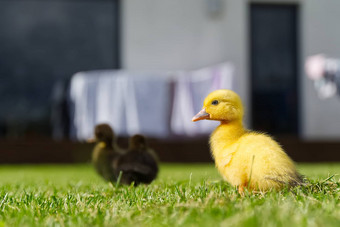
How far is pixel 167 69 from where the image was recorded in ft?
22.4

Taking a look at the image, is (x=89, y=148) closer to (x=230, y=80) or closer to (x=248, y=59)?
(x=230, y=80)

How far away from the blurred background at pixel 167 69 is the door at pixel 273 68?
0.05 ft

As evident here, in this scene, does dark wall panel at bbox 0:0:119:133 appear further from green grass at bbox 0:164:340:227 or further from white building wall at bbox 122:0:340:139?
green grass at bbox 0:164:340:227

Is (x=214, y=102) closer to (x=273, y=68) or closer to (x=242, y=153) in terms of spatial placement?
(x=242, y=153)

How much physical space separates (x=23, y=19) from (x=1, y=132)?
176 cm

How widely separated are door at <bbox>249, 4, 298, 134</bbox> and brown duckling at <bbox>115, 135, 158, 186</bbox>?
4936 mm

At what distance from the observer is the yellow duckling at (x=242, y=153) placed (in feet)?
4.97

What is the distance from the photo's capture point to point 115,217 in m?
1.25

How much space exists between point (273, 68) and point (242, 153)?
580 centimetres

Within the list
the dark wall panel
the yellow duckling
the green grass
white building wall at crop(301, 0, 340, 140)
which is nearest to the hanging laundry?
white building wall at crop(301, 0, 340, 140)

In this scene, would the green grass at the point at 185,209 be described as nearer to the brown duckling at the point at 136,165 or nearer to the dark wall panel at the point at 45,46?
the brown duckling at the point at 136,165

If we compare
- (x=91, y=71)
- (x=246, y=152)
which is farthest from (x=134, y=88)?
(x=246, y=152)

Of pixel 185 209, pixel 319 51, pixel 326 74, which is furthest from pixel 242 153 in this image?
pixel 319 51

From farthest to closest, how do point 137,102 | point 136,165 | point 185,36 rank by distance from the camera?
point 185,36, point 137,102, point 136,165
